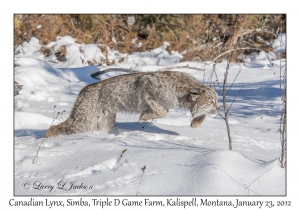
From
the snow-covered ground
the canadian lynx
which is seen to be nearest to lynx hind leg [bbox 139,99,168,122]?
the canadian lynx

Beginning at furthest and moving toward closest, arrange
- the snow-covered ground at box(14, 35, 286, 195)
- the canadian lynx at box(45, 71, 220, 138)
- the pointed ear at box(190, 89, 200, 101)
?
the canadian lynx at box(45, 71, 220, 138), the pointed ear at box(190, 89, 200, 101), the snow-covered ground at box(14, 35, 286, 195)

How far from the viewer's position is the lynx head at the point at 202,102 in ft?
19.6

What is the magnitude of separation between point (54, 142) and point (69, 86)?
5131 millimetres

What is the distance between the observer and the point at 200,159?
3.90 meters

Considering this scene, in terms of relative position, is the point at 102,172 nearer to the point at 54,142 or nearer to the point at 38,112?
the point at 54,142

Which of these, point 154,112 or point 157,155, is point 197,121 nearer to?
point 154,112

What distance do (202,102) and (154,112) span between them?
718 millimetres

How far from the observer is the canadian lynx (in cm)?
604

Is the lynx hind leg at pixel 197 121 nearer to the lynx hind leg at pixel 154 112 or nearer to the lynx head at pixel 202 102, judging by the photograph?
the lynx head at pixel 202 102

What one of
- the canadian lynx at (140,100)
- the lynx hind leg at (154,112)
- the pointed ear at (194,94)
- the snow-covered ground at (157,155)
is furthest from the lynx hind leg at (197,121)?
the lynx hind leg at (154,112)

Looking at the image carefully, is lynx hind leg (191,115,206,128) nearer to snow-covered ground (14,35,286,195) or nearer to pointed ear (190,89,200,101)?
snow-covered ground (14,35,286,195)

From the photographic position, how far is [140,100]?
6285 mm

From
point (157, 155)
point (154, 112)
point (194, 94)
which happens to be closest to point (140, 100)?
point (154, 112)

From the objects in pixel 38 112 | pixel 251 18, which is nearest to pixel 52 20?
pixel 251 18
